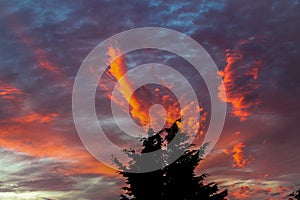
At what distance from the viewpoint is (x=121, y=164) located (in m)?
34.5

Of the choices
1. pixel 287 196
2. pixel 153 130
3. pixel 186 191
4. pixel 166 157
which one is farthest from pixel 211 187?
pixel 287 196

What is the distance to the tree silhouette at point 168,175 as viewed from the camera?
108 ft

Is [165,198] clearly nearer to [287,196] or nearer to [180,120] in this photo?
[180,120]

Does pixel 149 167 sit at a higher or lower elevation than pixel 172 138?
lower

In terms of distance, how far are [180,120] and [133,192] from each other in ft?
27.2

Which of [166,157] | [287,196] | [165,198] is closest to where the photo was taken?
[165,198]

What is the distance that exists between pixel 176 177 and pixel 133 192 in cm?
419

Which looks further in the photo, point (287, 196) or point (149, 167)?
point (287, 196)

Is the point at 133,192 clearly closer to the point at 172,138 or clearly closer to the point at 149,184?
the point at 149,184

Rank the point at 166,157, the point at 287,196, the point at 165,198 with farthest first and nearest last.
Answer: the point at 287,196 < the point at 166,157 < the point at 165,198

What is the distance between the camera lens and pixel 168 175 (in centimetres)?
3428

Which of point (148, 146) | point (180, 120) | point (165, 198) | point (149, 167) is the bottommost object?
point (165, 198)

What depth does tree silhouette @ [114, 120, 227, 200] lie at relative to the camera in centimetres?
3288

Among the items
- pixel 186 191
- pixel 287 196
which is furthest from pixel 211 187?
pixel 287 196
